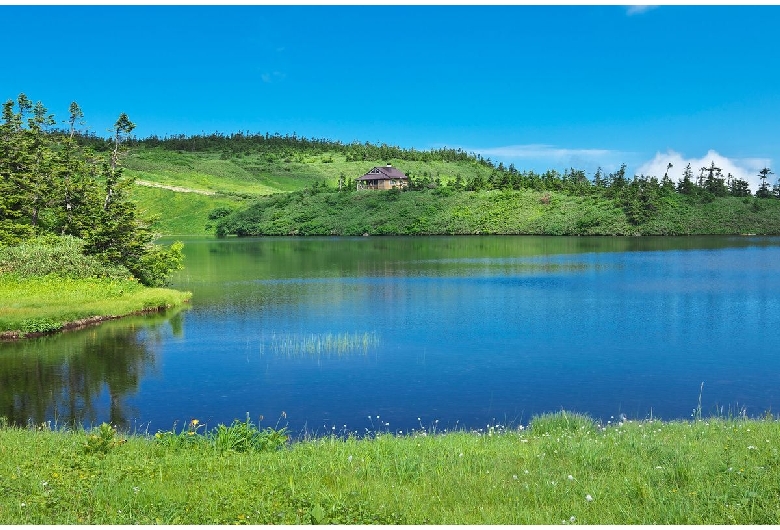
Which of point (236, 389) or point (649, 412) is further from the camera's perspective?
point (236, 389)

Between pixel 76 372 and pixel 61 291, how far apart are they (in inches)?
671

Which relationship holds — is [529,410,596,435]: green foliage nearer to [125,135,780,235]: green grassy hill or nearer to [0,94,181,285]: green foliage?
[0,94,181,285]: green foliage

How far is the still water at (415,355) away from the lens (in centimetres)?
2417

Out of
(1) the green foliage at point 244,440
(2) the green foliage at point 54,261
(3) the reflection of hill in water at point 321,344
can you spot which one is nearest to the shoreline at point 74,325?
(2) the green foliage at point 54,261

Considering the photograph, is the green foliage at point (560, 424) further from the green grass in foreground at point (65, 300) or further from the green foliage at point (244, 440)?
the green grass in foreground at point (65, 300)

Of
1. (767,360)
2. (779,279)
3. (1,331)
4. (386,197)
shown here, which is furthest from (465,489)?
(386,197)

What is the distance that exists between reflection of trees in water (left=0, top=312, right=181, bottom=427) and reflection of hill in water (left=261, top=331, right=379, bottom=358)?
20.3 feet

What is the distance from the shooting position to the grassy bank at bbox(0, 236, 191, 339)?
3853 centimetres

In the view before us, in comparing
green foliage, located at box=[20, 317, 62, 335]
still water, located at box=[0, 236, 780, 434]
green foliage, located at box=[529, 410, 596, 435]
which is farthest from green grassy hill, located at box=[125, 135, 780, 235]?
green foliage, located at box=[529, 410, 596, 435]

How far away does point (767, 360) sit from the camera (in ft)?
101

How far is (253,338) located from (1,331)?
13256 millimetres

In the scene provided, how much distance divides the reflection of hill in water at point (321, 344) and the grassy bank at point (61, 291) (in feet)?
41.7

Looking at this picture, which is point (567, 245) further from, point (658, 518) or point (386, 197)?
point (658, 518)

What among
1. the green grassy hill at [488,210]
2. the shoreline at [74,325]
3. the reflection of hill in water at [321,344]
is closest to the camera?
the reflection of hill in water at [321,344]
